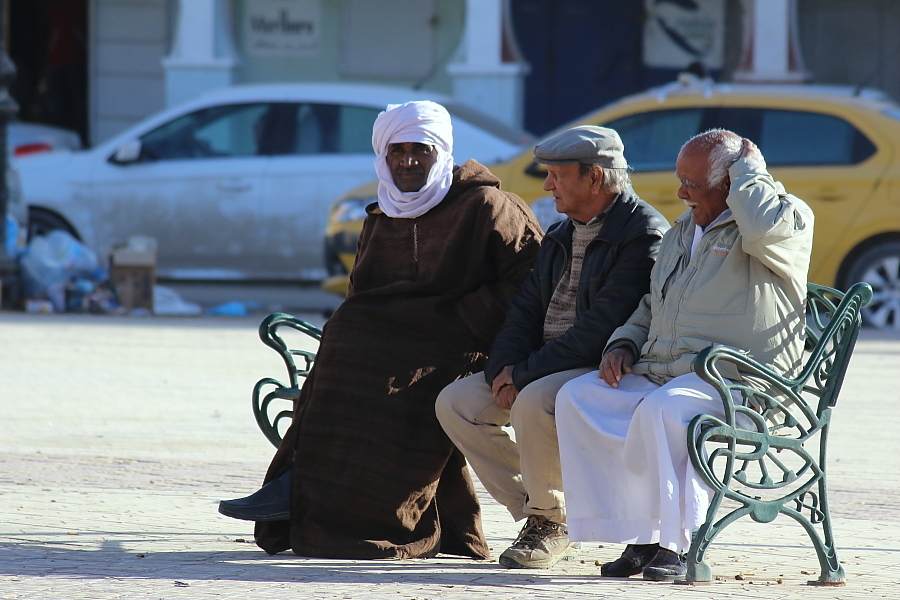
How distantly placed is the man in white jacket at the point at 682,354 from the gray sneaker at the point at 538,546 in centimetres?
18

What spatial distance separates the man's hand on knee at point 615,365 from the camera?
3953 mm

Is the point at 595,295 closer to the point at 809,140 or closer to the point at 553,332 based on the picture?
the point at 553,332

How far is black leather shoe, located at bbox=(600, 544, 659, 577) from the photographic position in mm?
3936

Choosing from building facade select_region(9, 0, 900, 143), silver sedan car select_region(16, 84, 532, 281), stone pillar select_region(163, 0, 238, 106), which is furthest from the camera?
building facade select_region(9, 0, 900, 143)

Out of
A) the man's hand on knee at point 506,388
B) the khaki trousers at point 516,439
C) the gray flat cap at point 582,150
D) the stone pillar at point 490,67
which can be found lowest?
the khaki trousers at point 516,439

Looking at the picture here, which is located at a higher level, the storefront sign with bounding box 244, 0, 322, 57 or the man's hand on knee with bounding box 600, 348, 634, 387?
the storefront sign with bounding box 244, 0, 322, 57

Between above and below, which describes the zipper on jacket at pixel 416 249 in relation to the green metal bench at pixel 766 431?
above

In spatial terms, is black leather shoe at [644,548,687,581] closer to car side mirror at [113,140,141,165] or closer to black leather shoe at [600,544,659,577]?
black leather shoe at [600,544,659,577]

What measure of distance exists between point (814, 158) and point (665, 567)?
Result: 236 inches

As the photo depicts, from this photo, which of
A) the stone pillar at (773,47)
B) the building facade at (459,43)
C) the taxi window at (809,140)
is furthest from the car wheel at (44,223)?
the stone pillar at (773,47)

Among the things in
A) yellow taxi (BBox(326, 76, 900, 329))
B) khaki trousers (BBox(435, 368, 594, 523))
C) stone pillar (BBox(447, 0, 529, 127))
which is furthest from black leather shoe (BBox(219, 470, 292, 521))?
stone pillar (BBox(447, 0, 529, 127))

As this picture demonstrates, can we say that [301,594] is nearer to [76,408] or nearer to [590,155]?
[590,155]

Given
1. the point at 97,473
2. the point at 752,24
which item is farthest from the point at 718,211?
the point at 752,24

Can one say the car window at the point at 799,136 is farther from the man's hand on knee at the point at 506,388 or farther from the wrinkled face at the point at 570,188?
the man's hand on knee at the point at 506,388
